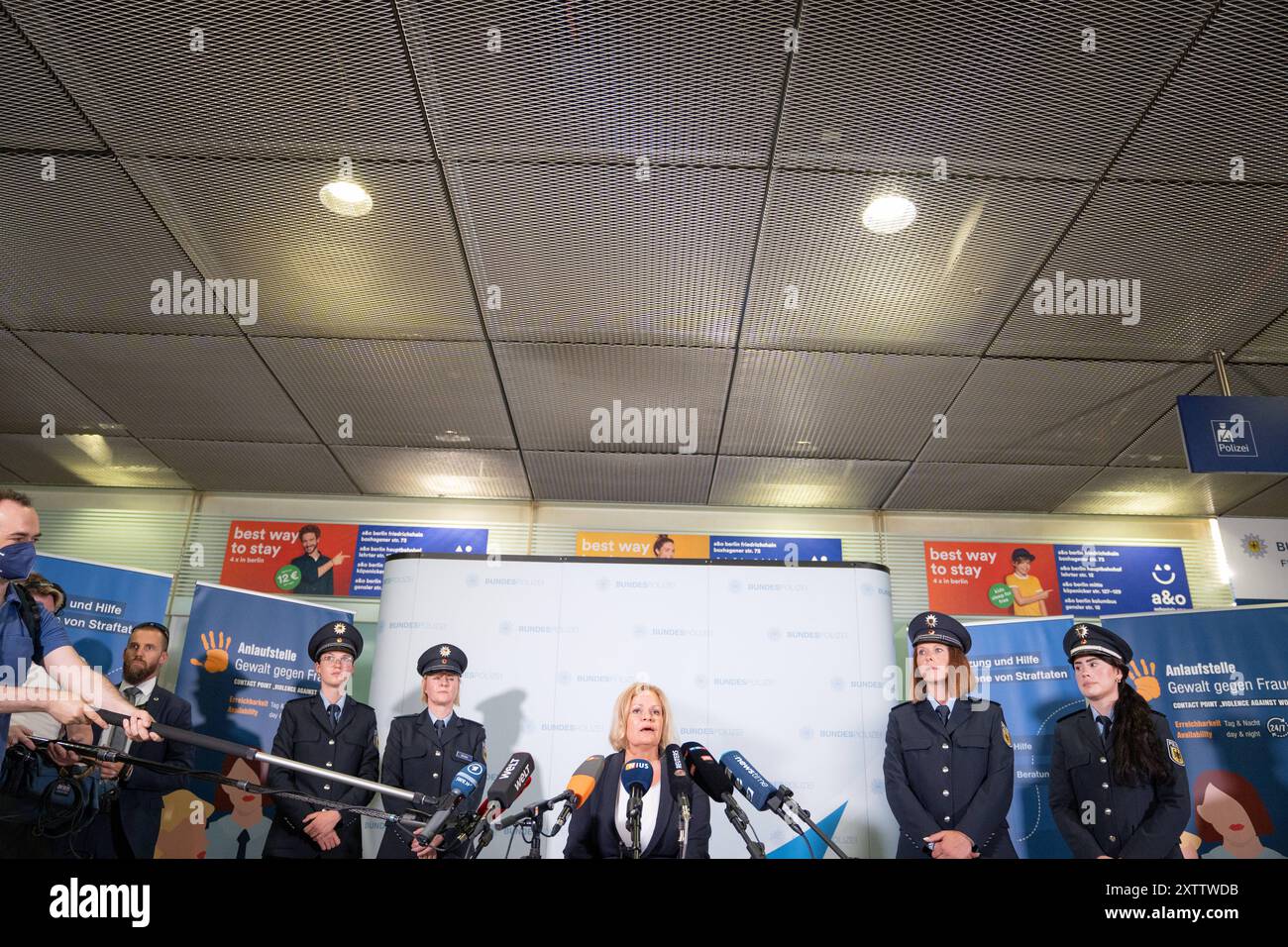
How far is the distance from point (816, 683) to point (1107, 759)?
1572 millimetres

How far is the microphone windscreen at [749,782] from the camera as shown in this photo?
2486 mm

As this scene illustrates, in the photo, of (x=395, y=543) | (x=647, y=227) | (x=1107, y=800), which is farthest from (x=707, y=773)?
(x=395, y=543)

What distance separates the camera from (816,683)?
4566 mm

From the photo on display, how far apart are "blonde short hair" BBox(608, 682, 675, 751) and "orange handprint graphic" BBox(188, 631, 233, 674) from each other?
123 inches

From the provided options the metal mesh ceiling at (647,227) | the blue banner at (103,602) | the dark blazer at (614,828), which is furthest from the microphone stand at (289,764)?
the blue banner at (103,602)

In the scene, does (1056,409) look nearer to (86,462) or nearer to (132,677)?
(132,677)

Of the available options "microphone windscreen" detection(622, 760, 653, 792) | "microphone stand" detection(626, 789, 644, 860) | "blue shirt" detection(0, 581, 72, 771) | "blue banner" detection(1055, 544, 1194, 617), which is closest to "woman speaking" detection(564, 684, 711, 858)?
"microphone windscreen" detection(622, 760, 653, 792)

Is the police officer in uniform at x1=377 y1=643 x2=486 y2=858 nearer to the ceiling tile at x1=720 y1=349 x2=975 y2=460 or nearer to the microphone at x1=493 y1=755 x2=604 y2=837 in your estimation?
the microphone at x1=493 y1=755 x2=604 y2=837

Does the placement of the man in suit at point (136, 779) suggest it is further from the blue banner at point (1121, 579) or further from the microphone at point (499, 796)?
the blue banner at point (1121, 579)

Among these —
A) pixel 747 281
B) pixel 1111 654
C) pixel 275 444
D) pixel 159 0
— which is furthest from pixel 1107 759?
pixel 275 444

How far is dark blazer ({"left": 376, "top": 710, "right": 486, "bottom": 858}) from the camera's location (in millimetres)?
4379

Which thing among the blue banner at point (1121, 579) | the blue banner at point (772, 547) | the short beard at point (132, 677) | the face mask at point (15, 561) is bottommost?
the short beard at point (132, 677)

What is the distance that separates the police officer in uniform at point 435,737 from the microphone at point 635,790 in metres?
2.12

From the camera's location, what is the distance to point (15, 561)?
364 centimetres
